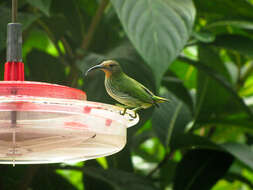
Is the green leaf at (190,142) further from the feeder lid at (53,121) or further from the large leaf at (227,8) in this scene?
the feeder lid at (53,121)

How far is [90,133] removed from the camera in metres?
0.62

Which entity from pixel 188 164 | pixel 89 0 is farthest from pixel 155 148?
pixel 89 0

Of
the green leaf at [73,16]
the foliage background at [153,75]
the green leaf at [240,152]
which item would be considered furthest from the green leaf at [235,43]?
the green leaf at [73,16]

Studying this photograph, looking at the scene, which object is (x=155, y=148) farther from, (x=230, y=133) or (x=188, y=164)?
(x=188, y=164)

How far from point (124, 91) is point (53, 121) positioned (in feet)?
0.32

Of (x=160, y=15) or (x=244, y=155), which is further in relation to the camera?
Result: (x=244, y=155)

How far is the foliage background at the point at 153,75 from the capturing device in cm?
104

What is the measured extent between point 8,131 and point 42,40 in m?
1.35

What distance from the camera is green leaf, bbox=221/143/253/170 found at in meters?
1.30

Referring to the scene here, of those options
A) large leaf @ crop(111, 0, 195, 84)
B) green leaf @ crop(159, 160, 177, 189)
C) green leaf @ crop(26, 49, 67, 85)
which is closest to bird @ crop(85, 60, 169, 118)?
large leaf @ crop(111, 0, 195, 84)

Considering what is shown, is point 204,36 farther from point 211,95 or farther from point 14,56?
point 14,56

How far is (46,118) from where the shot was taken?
59cm

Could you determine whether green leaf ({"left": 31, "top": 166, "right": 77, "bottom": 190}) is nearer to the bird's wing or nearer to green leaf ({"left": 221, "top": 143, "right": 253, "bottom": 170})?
green leaf ({"left": 221, "top": 143, "right": 253, "bottom": 170})

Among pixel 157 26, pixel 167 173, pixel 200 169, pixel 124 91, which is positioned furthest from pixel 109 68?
pixel 167 173
